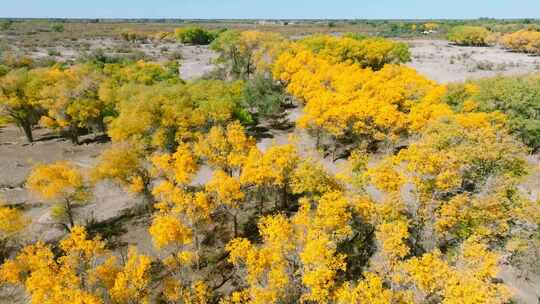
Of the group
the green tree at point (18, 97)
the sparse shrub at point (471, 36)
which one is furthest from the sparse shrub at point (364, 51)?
the sparse shrub at point (471, 36)

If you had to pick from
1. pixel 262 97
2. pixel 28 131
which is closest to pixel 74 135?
pixel 28 131

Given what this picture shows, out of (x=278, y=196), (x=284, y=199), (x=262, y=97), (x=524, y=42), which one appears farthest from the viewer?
(x=524, y=42)

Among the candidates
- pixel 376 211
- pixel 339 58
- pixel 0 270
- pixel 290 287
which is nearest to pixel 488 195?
pixel 376 211

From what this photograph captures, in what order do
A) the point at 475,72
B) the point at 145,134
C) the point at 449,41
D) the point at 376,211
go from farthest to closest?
the point at 449,41
the point at 475,72
the point at 145,134
the point at 376,211

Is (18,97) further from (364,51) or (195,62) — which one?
(195,62)

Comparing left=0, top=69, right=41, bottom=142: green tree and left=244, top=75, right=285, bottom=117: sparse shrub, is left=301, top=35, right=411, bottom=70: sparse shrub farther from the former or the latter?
left=0, top=69, right=41, bottom=142: green tree

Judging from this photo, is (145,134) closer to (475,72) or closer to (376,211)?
(376,211)
